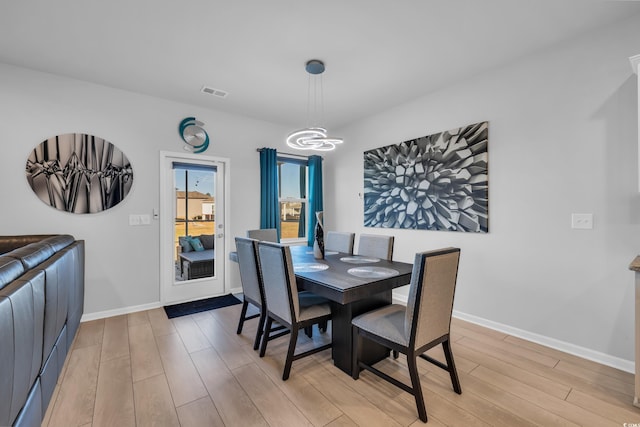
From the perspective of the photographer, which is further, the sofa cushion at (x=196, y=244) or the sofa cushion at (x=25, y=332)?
the sofa cushion at (x=196, y=244)

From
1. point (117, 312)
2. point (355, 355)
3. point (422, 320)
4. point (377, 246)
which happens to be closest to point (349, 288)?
point (422, 320)

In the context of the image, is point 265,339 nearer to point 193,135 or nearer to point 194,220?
point 194,220

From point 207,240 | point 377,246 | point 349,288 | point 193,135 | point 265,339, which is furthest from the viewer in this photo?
point 207,240

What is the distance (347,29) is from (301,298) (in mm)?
2250

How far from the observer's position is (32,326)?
127 cm

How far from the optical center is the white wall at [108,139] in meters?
2.82

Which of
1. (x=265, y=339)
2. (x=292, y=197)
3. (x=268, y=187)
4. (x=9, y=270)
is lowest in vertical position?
(x=265, y=339)

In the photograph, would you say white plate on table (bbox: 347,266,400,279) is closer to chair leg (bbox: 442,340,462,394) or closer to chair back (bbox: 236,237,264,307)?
chair leg (bbox: 442,340,462,394)

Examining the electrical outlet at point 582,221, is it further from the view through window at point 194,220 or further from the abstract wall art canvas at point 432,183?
the view through window at point 194,220

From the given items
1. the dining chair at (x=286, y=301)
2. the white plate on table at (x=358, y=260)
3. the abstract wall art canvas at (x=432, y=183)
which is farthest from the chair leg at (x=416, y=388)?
the abstract wall art canvas at (x=432, y=183)

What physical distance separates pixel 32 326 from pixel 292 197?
3.85 metres

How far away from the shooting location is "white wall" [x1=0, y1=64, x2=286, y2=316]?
282 cm

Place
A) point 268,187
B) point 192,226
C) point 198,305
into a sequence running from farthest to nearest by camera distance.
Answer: point 268,187
point 192,226
point 198,305

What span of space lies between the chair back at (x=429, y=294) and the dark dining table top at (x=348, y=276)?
1.03 ft
